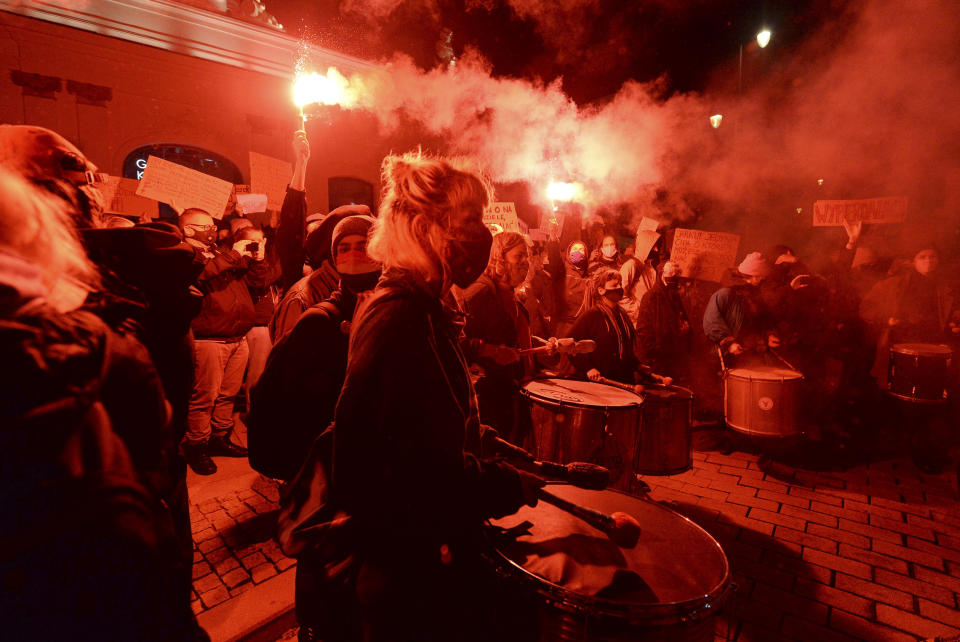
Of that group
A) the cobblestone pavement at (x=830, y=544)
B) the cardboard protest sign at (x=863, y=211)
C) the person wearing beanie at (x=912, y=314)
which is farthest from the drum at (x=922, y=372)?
the cardboard protest sign at (x=863, y=211)

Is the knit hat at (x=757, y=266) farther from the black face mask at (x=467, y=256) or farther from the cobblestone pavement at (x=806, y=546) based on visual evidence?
the black face mask at (x=467, y=256)

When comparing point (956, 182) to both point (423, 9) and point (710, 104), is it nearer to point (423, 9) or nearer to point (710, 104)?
point (710, 104)

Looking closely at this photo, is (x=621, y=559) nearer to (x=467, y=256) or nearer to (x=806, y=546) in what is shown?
(x=467, y=256)

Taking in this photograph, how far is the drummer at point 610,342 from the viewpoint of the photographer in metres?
5.36

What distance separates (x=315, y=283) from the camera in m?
3.18

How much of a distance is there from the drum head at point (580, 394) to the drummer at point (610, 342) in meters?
0.99

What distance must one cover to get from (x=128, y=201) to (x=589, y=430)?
26.5 ft

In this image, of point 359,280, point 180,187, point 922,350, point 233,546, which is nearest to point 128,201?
point 180,187

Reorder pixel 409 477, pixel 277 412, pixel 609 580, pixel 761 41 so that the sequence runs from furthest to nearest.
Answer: pixel 761 41
pixel 277 412
pixel 609 580
pixel 409 477

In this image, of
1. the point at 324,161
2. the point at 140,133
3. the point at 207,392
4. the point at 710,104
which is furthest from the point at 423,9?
the point at 207,392

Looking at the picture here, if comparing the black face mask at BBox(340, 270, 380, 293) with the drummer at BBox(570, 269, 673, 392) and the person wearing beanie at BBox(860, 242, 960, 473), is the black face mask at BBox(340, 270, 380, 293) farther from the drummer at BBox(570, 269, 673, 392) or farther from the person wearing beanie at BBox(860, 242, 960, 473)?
the person wearing beanie at BBox(860, 242, 960, 473)

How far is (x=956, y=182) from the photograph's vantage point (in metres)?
9.06

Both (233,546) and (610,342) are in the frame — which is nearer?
(233,546)

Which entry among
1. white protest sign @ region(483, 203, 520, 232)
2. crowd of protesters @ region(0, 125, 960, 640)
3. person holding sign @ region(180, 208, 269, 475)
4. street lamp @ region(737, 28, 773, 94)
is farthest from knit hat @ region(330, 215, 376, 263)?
street lamp @ region(737, 28, 773, 94)
